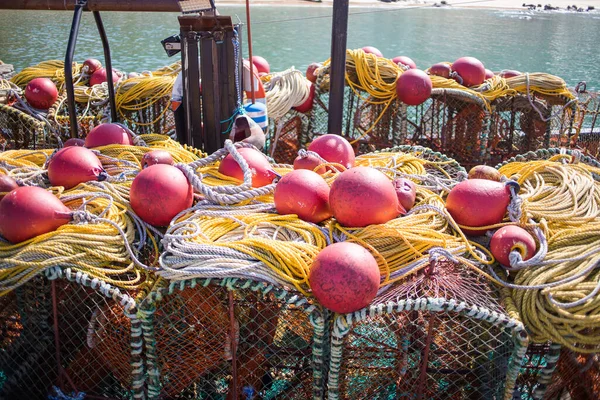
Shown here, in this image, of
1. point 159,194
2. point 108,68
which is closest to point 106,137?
point 159,194

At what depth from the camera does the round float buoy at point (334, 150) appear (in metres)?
3.31


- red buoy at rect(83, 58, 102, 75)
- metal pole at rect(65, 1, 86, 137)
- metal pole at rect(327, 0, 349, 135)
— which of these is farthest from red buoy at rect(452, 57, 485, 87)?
red buoy at rect(83, 58, 102, 75)

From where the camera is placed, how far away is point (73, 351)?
8.85ft

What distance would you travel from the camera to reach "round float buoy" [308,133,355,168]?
331cm

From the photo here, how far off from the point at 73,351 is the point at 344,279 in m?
1.52

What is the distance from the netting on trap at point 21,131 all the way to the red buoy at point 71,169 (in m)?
1.83

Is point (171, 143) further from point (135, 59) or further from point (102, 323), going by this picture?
point (135, 59)

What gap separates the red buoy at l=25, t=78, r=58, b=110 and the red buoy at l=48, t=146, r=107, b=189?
2.14 metres

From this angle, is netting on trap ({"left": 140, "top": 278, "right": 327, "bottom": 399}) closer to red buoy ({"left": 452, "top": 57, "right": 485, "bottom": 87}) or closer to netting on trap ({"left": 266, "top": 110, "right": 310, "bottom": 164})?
netting on trap ({"left": 266, "top": 110, "right": 310, "bottom": 164})

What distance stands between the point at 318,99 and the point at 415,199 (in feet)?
8.54

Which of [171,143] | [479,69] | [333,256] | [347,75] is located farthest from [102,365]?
[479,69]

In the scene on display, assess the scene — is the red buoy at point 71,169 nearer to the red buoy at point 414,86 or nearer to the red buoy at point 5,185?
the red buoy at point 5,185

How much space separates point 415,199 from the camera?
2.89 meters

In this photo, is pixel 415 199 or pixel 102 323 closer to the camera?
pixel 102 323
